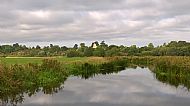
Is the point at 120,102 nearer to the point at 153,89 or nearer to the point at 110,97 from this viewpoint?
the point at 110,97

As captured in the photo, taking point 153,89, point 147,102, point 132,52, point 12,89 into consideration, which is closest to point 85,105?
point 147,102

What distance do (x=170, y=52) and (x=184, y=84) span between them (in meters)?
63.4

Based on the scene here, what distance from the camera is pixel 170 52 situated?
89.6m

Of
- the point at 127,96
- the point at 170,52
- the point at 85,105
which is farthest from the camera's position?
the point at 170,52

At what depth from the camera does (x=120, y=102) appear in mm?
19906

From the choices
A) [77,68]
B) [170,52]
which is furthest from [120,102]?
[170,52]

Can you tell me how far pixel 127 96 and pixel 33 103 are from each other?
675cm

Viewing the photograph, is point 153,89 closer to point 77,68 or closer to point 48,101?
point 48,101

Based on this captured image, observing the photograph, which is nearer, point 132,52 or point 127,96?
point 127,96

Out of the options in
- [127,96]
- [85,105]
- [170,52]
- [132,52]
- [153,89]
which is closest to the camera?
[85,105]

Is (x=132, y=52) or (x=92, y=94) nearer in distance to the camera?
(x=92, y=94)

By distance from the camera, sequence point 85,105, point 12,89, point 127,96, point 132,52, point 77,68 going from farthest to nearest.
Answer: point 132,52 → point 77,68 → point 127,96 → point 12,89 → point 85,105

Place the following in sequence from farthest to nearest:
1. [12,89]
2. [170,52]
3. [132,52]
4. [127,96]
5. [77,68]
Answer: [132,52], [170,52], [77,68], [127,96], [12,89]

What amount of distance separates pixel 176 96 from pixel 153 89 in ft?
13.6
